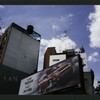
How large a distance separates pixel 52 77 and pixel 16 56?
240 inches

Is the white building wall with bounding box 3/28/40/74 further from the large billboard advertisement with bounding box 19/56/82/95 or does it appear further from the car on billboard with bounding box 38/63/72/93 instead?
the car on billboard with bounding box 38/63/72/93

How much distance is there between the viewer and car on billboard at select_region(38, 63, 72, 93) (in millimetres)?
11375

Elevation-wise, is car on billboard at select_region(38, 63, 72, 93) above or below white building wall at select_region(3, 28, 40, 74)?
below

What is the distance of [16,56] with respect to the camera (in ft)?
55.7

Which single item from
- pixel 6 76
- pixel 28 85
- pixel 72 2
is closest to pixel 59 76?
pixel 28 85

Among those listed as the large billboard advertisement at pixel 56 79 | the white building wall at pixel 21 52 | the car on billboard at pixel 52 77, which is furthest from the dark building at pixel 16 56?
the car on billboard at pixel 52 77

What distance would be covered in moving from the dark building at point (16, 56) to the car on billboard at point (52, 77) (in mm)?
4072

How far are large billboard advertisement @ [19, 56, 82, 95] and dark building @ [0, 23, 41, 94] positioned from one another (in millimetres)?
1968

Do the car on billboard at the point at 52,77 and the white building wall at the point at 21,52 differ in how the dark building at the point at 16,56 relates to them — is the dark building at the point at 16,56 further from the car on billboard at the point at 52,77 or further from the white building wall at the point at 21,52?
the car on billboard at the point at 52,77

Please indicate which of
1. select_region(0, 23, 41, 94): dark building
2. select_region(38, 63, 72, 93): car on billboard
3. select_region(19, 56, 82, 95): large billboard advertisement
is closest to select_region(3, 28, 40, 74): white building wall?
select_region(0, 23, 41, 94): dark building

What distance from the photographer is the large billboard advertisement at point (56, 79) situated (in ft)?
33.2

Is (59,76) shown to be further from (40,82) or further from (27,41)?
(27,41)

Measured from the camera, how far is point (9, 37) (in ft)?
56.1

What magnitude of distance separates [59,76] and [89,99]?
372 inches
